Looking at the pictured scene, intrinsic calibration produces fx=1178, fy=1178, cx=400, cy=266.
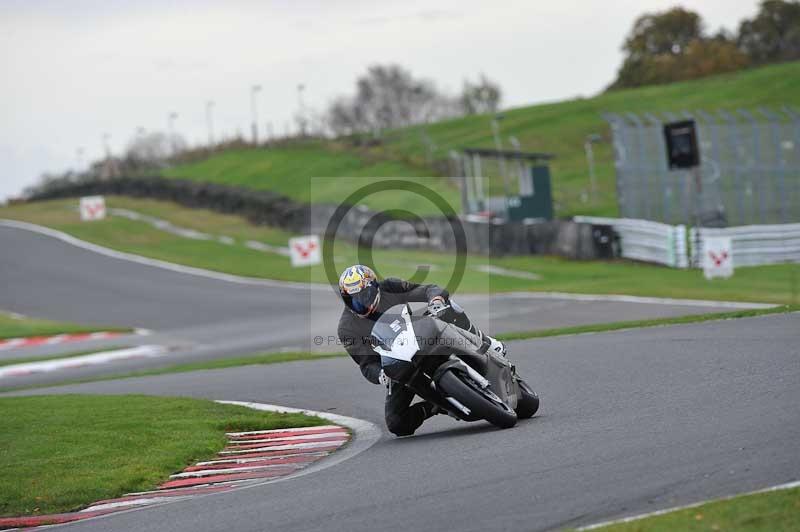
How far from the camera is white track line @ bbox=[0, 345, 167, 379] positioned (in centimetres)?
2486

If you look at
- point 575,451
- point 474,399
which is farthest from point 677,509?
point 474,399

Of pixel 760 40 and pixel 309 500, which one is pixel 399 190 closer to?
pixel 309 500

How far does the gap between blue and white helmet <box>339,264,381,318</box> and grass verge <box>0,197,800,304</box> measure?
14.0m

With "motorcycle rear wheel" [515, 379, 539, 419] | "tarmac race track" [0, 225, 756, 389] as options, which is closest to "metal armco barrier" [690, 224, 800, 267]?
"tarmac race track" [0, 225, 756, 389]

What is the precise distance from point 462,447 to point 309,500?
1672 mm

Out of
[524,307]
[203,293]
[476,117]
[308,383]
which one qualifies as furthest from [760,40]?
[308,383]

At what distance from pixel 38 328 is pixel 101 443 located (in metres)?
22.3

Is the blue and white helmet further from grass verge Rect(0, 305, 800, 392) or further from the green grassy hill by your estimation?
the green grassy hill

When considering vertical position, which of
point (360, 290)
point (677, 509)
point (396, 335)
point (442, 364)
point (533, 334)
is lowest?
point (533, 334)

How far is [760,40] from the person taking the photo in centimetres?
9844

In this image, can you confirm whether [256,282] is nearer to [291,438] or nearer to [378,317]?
[291,438]

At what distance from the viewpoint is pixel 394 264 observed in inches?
1596

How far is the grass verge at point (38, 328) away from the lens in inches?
1222

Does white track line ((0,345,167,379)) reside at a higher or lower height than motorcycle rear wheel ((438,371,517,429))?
lower
